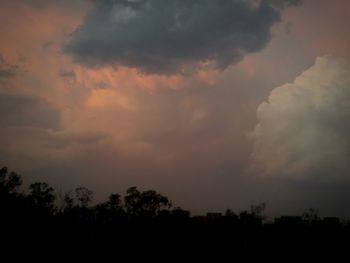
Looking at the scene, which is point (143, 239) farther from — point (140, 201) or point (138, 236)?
point (140, 201)

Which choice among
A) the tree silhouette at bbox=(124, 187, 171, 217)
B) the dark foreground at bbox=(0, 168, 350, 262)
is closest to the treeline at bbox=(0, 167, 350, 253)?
→ the dark foreground at bbox=(0, 168, 350, 262)

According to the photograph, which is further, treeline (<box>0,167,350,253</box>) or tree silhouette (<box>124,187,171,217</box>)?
tree silhouette (<box>124,187,171,217</box>)

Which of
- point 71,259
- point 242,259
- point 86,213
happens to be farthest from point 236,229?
point 86,213

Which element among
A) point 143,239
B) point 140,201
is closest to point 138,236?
point 143,239

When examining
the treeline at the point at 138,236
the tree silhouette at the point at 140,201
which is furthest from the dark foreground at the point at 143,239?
the tree silhouette at the point at 140,201

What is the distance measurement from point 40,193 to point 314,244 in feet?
243

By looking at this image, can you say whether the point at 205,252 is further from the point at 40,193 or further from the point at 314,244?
the point at 40,193

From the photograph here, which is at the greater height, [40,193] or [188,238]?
[40,193]

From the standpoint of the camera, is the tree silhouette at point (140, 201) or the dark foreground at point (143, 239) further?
the tree silhouette at point (140, 201)

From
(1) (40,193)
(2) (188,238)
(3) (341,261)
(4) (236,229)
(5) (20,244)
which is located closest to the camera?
(5) (20,244)

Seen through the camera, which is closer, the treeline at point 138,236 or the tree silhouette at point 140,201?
→ the treeline at point 138,236

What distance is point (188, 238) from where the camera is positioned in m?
49.3

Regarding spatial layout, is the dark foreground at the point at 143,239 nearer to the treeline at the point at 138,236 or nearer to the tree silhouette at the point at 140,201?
the treeline at the point at 138,236

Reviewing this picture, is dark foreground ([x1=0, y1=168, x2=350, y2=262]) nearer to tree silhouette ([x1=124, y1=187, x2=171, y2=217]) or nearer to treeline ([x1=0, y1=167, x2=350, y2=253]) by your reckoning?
treeline ([x1=0, y1=167, x2=350, y2=253])
